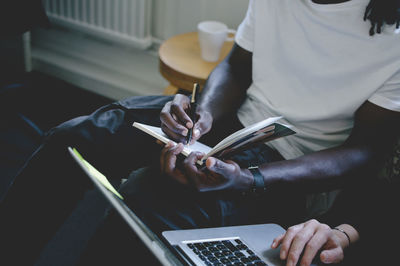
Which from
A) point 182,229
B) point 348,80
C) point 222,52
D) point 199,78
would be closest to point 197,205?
point 182,229

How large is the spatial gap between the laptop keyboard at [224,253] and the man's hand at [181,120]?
0.84 ft

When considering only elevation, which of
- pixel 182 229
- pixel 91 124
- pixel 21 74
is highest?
pixel 91 124

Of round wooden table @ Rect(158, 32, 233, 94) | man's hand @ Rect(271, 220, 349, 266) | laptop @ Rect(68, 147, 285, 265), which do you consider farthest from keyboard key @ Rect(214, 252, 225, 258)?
round wooden table @ Rect(158, 32, 233, 94)

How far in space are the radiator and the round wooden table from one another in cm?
40

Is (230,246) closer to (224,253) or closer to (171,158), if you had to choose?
(224,253)

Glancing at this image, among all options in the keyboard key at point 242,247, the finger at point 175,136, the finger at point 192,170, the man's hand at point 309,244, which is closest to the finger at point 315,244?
the man's hand at point 309,244

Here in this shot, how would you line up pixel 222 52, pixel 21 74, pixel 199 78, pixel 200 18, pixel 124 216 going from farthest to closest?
pixel 21 74 < pixel 200 18 < pixel 222 52 < pixel 199 78 < pixel 124 216

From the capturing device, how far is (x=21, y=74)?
2297 millimetres

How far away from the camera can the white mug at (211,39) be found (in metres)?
1.44

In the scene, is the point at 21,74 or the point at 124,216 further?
the point at 21,74

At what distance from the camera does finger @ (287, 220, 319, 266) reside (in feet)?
2.33

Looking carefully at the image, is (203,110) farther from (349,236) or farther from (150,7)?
(150,7)

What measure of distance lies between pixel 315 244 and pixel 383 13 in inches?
21.6

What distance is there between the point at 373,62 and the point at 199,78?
2.07 feet
